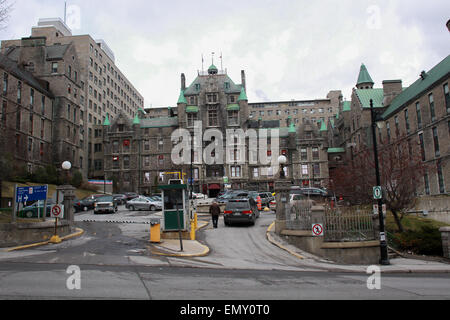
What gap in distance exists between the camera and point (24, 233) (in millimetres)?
16984

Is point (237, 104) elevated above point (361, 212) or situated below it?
above

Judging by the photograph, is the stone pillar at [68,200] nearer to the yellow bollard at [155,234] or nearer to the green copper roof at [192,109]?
the yellow bollard at [155,234]

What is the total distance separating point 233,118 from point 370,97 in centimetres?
2486

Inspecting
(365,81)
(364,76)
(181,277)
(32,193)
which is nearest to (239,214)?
(32,193)

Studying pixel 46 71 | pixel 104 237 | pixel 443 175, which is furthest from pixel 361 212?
pixel 46 71

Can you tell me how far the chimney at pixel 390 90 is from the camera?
195 feet

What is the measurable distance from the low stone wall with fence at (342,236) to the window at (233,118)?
5031cm

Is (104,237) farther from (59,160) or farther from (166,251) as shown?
(59,160)

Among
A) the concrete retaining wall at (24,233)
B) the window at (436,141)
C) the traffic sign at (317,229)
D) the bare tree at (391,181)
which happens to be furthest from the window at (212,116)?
the traffic sign at (317,229)

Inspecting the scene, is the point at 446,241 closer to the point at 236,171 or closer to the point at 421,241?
the point at 421,241

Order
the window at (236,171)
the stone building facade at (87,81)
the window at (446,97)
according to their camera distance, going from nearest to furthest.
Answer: the window at (446,97)
the window at (236,171)
the stone building facade at (87,81)

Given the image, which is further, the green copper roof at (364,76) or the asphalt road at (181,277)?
the green copper roof at (364,76)

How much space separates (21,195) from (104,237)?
15.5 ft
